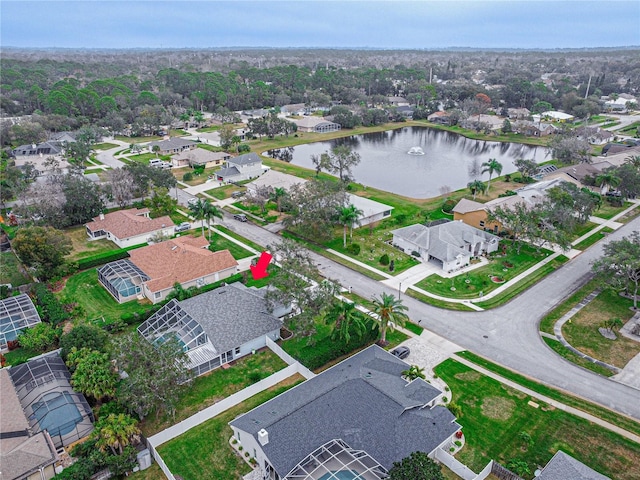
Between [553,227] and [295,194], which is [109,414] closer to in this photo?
[295,194]

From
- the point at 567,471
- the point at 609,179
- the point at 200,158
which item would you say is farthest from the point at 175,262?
the point at 609,179

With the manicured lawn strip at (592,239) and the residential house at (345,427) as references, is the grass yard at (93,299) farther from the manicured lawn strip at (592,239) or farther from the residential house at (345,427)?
the manicured lawn strip at (592,239)

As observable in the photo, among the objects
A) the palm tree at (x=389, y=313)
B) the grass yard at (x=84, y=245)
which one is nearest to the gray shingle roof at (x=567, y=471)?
the palm tree at (x=389, y=313)

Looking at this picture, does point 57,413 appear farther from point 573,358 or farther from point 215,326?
point 573,358

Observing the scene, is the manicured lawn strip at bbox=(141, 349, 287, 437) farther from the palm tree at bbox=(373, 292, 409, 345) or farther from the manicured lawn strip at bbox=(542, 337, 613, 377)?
→ the manicured lawn strip at bbox=(542, 337, 613, 377)

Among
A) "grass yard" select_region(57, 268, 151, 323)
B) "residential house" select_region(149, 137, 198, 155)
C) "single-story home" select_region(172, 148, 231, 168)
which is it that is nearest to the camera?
"grass yard" select_region(57, 268, 151, 323)

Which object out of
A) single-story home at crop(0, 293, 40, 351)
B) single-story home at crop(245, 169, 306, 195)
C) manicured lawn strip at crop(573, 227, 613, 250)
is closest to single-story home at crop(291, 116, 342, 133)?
single-story home at crop(245, 169, 306, 195)
